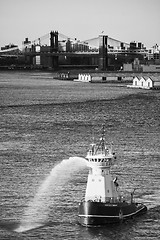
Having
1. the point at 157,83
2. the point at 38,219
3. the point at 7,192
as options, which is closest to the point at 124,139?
the point at 7,192

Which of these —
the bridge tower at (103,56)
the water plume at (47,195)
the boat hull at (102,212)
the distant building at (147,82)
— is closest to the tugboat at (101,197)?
the boat hull at (102,212)

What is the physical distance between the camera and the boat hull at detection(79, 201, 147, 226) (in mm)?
26844

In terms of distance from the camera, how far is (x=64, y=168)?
39.0 meters

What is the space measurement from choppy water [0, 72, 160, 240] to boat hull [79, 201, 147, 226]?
0.73 feet

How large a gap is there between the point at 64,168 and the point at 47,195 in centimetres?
722

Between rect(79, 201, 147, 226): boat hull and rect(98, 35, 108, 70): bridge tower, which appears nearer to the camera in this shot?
rect(79, 201, 147, 226): boat hull

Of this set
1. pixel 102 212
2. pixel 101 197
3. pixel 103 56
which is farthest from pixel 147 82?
pixel 102 212

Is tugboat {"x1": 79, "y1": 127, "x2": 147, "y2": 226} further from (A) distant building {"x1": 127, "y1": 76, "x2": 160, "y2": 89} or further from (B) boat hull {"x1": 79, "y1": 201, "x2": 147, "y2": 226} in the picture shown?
(A) distant building {"x1": 127, "y1": 76, "x2": 160, "y2": 89}

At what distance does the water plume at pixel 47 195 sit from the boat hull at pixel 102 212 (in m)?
1.60

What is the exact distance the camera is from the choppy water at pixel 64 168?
90.4ft

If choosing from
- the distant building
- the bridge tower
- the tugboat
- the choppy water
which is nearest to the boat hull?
the tugboat

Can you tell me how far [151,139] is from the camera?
49.1 metres

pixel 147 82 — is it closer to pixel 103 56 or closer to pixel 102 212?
pixel 103 56

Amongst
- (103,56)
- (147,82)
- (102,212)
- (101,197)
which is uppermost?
(103,56)
